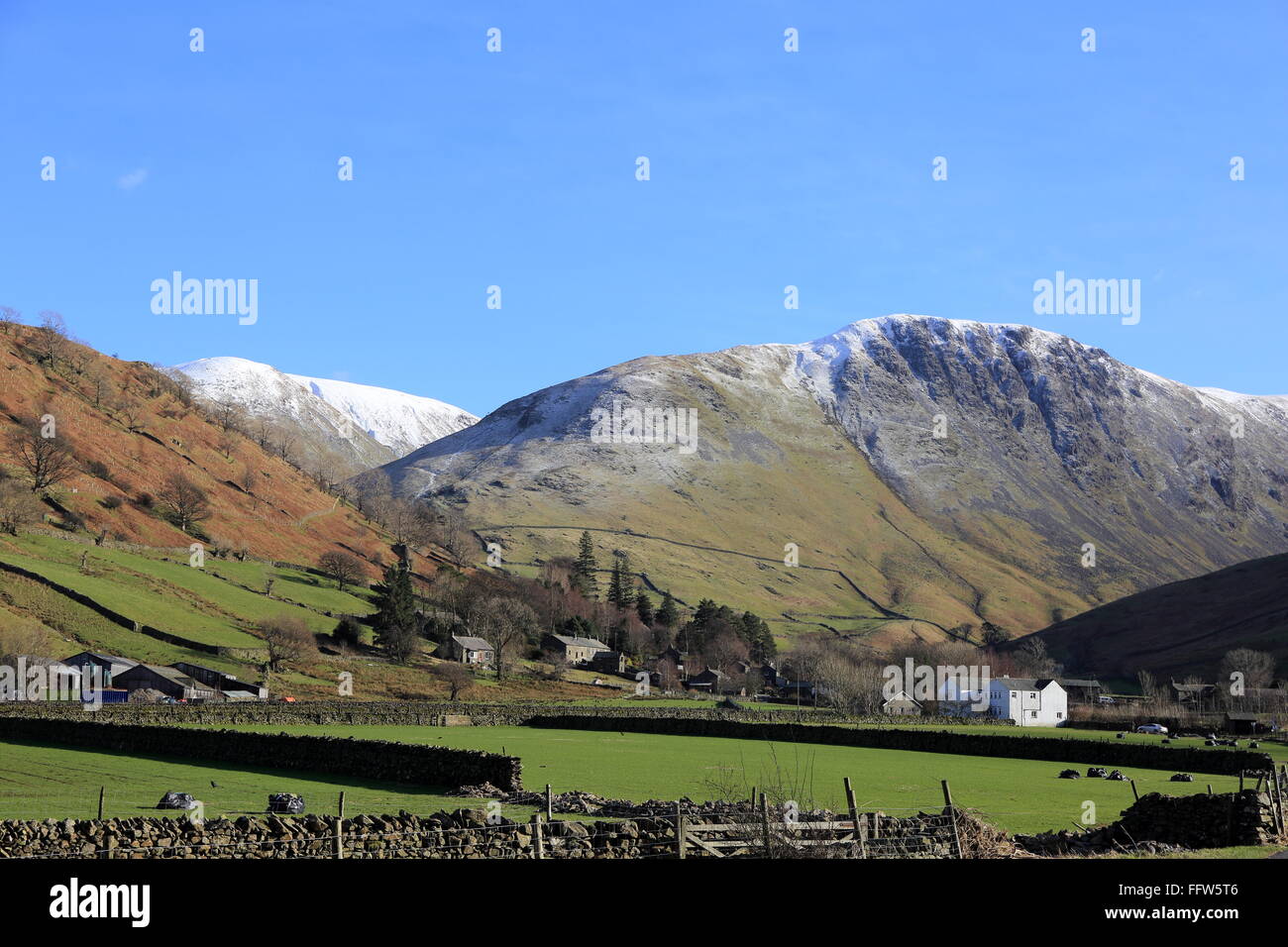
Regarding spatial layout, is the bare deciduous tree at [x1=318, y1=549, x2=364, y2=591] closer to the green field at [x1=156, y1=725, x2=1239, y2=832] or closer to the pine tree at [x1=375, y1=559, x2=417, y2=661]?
the pine tree at [x1=375, y1=559, x2=417, y2=661]

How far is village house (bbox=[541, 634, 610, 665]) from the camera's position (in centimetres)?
16462

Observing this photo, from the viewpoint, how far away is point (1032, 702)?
130 metres

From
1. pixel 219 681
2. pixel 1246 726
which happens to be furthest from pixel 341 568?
pixel 1246 726

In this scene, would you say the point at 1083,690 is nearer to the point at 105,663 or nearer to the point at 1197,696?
the point at 1197,696

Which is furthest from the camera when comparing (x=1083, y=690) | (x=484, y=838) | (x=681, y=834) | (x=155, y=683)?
(x=1083, y=690)

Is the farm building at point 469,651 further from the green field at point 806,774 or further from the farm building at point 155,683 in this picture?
the green field at point 806,774

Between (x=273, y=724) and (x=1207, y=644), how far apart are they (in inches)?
6240

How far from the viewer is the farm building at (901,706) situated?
134788 mm

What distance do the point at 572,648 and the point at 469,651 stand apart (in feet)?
76.4

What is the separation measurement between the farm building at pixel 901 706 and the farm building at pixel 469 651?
1938 inches

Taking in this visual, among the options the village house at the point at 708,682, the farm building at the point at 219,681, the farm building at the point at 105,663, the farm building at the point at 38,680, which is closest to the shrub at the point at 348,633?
the farm building at the point at 219,681
